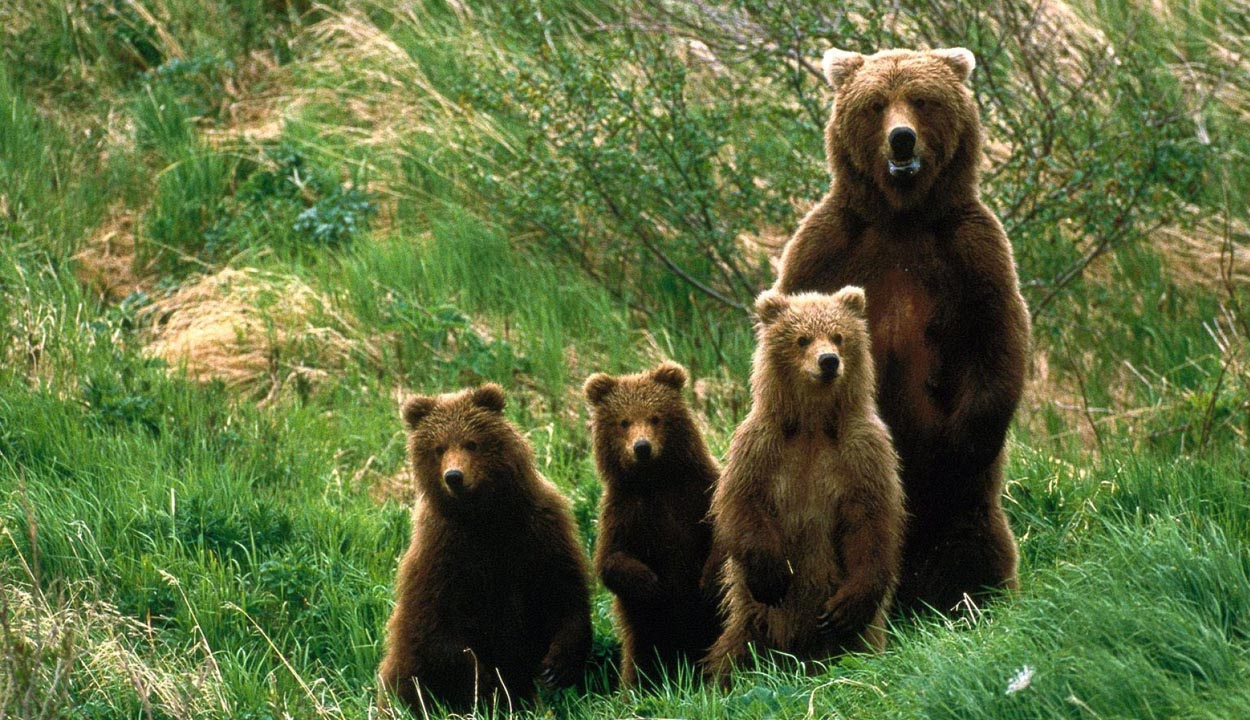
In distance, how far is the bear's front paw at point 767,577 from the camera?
5.04 meters

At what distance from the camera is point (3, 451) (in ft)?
23.6

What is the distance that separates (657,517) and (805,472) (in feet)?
2.75

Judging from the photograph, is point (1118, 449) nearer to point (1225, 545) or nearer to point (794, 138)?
point (1225, 545)

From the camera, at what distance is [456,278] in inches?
367

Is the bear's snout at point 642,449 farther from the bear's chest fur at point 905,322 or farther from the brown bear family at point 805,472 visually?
the bear's chest fur at point 905,322

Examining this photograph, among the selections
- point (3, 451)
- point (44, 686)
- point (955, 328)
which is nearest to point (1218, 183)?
point (955, 328)

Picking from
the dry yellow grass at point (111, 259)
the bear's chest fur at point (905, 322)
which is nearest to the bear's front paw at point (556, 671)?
the bear's chest fur at point (905, 322)

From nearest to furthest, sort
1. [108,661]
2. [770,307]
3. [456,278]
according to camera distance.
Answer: [770,307], [108,661], [456,278]

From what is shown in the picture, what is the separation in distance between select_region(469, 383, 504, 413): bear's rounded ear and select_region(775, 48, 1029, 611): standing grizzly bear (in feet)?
3.47

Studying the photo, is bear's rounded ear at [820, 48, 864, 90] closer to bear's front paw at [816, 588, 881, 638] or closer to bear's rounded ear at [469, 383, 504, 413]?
bear's rounded ear at [469, 383, 504, 413]

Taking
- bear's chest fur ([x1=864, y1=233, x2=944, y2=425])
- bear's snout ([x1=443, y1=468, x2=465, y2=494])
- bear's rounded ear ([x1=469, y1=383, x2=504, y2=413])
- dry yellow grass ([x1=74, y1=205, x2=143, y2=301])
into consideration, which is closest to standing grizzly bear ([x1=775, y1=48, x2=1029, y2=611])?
bear's chest fur ([x1=864, y1=233, x2=944, y2=425])

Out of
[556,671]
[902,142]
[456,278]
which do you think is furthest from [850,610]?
[456,278]

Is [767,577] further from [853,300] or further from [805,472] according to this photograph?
[853,300]

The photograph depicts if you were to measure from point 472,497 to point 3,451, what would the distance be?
2615mm
